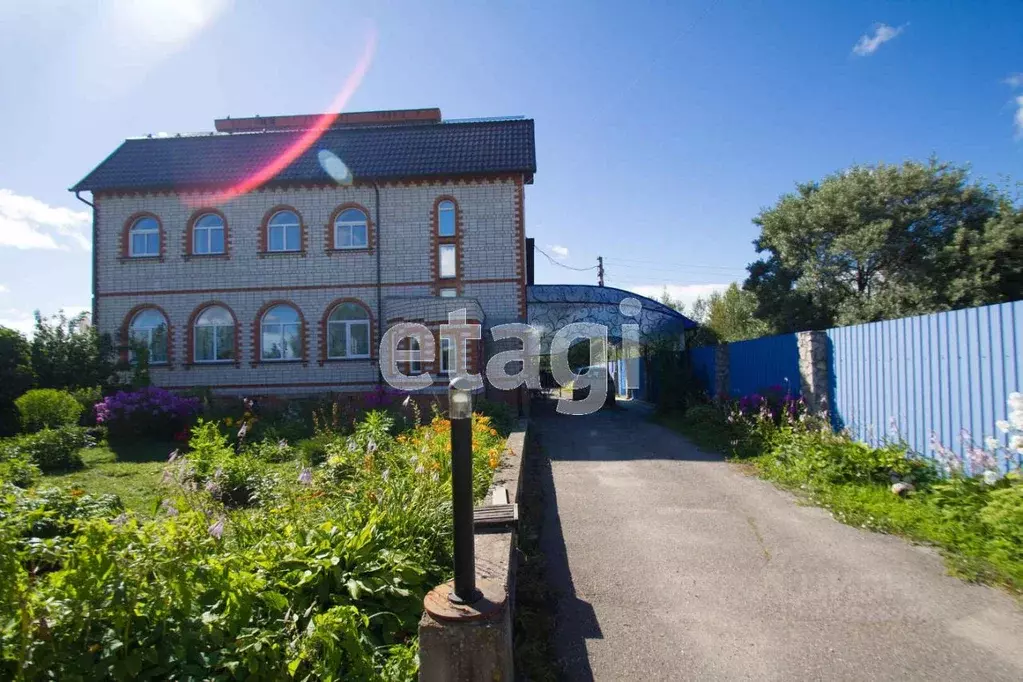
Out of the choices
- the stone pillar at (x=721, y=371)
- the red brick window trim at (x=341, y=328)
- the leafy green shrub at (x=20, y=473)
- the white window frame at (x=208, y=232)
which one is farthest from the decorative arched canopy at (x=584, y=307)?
the leafy green shrub at (x=20, y=473)

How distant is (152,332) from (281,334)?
3.91 m

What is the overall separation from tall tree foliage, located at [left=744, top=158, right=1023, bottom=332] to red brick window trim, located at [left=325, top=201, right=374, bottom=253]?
14.4 metres

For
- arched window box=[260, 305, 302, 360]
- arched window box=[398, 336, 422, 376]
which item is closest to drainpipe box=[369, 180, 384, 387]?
arched window box=[398, 336, 422, 376]

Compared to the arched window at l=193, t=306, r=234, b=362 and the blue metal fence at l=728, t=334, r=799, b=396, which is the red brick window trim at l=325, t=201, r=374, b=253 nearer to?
the arched window at l=193, t=306, r=234, b=362

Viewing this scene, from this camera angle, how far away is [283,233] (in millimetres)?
16234

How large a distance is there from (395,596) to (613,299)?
14597 mm

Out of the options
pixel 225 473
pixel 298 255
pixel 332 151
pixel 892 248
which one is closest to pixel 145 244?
pixel 298 255

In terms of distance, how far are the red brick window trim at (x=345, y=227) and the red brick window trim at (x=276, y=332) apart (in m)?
2.12

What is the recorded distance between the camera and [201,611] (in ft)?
7.84

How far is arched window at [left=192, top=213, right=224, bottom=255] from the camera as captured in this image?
Result: 53.6ft

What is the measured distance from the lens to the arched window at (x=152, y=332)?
1606 centimetres

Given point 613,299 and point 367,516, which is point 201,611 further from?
point 613,299

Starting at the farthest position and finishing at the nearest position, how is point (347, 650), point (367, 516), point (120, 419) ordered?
Result: point (120, 419), point (367, 516), point (347, 650)

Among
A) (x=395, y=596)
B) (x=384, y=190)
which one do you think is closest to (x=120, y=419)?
(x=384, y=190)
